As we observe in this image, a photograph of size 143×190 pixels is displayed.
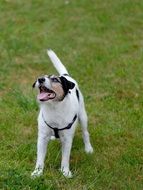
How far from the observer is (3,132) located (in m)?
6.03

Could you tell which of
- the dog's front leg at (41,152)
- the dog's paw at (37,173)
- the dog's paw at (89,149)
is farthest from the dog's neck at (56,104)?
the dog's paw at (89,149)

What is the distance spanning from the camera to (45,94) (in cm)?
458

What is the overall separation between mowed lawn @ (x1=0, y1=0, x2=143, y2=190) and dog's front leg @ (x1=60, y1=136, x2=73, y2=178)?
87 mm

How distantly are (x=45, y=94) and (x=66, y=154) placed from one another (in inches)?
30.2

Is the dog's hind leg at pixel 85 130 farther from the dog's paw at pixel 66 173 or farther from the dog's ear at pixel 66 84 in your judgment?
the dog's ear at pixel 66 84

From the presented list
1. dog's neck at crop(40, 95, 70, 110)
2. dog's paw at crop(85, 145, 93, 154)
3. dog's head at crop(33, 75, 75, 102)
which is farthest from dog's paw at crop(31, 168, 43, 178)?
dog's paw at crop(85, 145, 93, 154)

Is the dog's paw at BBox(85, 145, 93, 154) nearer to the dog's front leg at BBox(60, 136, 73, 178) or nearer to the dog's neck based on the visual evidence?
the dog's front leg at BBox(60, 136, 73, 178)

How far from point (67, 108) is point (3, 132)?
1366 mm

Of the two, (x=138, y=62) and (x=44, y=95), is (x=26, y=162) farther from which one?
(x=138, y=62)

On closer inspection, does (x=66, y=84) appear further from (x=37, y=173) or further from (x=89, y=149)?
(x=89, y=149)

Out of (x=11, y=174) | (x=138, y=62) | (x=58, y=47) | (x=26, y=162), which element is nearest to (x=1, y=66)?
(x=58, y=47)

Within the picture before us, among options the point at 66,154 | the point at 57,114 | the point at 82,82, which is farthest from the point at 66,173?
the point at 82,82

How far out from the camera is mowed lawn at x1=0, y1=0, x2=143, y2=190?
521 cm

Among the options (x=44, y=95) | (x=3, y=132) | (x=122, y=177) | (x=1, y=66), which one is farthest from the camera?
→ (x=1, y=66)
